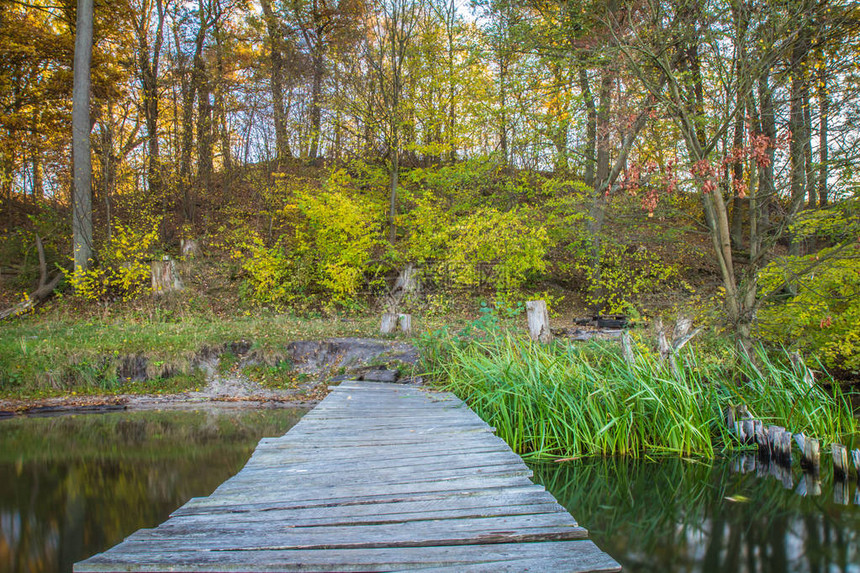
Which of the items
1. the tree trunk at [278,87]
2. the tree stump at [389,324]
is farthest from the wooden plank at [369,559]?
the tree trunk at [278,87]

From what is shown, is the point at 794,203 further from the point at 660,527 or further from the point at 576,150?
the point at 576,150

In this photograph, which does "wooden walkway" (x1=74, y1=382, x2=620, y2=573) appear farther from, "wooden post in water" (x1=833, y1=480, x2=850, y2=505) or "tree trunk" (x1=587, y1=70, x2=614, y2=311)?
"tree trunk" (x1=587, y1=70, x2=614, y2=311)

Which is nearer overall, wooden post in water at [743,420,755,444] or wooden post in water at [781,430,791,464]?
wooden post in water at [781,430,791,464]

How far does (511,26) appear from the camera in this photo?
1157 centimetres

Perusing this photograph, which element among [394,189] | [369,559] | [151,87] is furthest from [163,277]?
[369,559]

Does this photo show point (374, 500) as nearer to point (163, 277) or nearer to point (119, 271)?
point (163, 277)

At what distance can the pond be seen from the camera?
12.9 feet

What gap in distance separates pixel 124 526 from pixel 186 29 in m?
16.5

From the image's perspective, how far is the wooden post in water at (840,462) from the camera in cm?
458

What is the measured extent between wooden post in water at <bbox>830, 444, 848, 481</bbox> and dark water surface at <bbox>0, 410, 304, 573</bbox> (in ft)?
20.1

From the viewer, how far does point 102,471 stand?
604cm

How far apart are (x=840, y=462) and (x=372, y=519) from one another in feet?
14.8

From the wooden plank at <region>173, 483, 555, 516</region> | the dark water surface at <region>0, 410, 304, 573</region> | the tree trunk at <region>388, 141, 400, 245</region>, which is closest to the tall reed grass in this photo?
the wooden plank at <region>173, 483, 555, 516</region>

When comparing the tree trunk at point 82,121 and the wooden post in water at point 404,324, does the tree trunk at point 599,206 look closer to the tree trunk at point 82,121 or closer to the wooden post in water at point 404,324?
the wooden post in water at point 404,324
